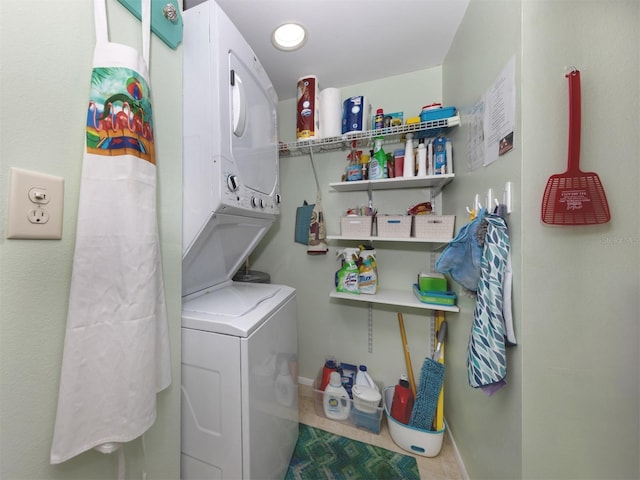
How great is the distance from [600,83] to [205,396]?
1927 millimetres

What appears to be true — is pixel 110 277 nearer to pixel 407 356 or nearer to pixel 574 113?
pixel 574 113

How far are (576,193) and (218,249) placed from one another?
1596 millimetres

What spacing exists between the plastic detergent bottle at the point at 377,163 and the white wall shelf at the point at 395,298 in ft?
2.90

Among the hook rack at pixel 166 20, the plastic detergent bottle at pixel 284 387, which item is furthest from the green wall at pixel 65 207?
Result: the plastic detergent bottle at pixel 284 387

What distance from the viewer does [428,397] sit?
1579 mm

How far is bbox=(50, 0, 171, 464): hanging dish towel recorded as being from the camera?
0.58 meters

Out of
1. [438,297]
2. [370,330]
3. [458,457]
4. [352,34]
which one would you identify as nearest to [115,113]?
[352,34]

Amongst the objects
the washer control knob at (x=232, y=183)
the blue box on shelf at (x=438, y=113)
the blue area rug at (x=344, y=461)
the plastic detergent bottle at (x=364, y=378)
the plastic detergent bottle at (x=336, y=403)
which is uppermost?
the blue box on shelf at (x=438, y=113)

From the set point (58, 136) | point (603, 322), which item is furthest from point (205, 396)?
point (603, 322)

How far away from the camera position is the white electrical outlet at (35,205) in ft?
1.60

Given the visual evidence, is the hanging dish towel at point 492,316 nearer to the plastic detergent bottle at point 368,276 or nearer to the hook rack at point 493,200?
the hook rack at point 493,200

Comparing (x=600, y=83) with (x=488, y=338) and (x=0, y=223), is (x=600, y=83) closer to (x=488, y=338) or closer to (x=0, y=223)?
(x=488, y=338)

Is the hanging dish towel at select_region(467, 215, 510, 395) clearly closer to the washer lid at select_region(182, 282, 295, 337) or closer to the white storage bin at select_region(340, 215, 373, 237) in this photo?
the white storage bin at select_region(340, 215, 373, 237)

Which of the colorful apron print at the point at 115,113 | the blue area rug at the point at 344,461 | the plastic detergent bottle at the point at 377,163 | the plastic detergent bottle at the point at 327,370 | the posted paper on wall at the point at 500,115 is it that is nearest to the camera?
the colorful apron print at the point at 115,113
